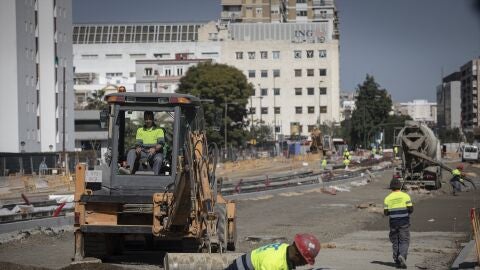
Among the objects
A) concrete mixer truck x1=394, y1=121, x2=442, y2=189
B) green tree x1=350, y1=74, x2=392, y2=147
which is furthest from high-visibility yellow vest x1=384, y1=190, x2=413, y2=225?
green tree x1=350, y1=74, x2=392, y2=147

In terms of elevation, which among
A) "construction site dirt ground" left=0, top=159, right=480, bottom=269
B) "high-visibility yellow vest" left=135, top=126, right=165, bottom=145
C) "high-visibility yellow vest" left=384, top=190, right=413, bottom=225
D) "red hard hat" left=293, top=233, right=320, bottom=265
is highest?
"high-visibility yellow vest" left=135, top=126, right=165, bottom=145

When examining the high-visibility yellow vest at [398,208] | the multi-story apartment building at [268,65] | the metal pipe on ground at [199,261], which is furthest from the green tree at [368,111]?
the metal pipe on ground at [199,261]

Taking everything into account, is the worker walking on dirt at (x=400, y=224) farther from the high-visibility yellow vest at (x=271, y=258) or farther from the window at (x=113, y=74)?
the window at (x=113, y=74)

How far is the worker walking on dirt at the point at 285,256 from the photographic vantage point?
6715 millimetres

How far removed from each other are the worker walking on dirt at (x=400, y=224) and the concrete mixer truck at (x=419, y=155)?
29.2 meters

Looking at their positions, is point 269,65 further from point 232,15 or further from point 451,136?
point 451,136

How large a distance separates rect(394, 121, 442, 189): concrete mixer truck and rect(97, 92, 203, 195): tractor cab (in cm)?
3089

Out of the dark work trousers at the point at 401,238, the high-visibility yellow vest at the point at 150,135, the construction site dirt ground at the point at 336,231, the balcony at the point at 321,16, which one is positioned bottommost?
the construction site dirt ground at the point at 336,231

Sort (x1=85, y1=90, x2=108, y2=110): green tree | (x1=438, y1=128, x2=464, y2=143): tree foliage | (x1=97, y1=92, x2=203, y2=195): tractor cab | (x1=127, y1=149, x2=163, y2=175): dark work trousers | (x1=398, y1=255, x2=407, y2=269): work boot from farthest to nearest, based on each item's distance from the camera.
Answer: (x1=438, y1=128, x2=464, y2=143): tree foliage < (x1=85, y1=90, x2=108, y2=110): green tree < (x1=398, y1=255, x2=407, y2=269): work boot < (x1=127, y1=149, x2=163, y2=175): dark work trousers < (x1=97, y1=92, x2=203, y2=195): tractor cab

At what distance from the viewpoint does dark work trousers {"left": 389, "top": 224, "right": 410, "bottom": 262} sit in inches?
588

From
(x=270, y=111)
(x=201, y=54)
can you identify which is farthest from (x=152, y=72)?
(x=270, y=111)

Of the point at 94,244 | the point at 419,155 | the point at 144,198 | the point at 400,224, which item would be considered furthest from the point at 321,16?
the point at 144,198

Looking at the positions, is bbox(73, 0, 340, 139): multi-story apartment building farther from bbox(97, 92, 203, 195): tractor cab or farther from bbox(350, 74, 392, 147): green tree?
bbox(97, 92, 203, 195): tractor cab

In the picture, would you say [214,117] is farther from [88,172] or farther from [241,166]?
[241,166]
